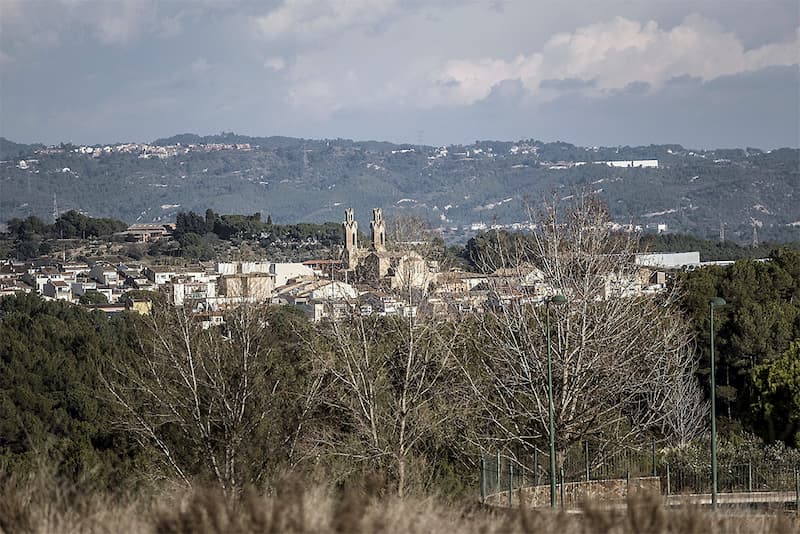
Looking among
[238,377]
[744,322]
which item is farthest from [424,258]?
[744,322]

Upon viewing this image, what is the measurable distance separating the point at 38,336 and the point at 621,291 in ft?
68.1

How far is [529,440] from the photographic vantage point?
18.9 metres

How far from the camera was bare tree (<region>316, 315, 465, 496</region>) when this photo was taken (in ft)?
59.9

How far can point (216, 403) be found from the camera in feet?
59.6

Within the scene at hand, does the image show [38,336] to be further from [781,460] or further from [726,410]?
[781,460]

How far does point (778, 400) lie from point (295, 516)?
14811 mm

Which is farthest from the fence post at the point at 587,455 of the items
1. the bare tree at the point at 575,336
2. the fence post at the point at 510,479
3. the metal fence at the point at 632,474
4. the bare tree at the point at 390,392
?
the bare tree at the point at 390,392

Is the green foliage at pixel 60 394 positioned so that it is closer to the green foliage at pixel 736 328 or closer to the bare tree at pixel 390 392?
the bare tree at pixel 390 392

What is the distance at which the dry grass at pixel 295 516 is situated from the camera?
6.31 m

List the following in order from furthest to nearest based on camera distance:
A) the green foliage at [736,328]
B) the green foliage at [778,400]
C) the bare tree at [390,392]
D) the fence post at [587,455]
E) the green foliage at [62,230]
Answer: the green foliage at [62,230], the green foliage at [736,328], the green foliage at [778,400], the bare tree at [390,392], the fence post at [587,455]

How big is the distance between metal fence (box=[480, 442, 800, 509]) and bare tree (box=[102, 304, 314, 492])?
3.23 metres

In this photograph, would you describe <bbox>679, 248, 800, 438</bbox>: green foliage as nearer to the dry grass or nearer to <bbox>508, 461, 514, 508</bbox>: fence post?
<bbox>508, 461, 514, 508</bbox>: fence post

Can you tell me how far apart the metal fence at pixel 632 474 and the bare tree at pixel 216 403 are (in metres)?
3.23

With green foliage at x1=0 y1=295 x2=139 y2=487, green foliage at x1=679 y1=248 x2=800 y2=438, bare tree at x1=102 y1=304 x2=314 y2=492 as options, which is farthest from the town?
green foliage at x1=0 y1=295 x2=139 y2=487
